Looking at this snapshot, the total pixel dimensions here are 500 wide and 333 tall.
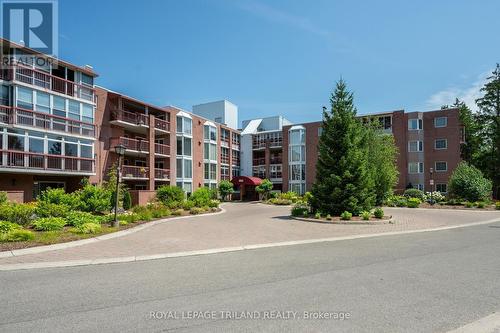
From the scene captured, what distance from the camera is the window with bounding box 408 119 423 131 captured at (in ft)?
140

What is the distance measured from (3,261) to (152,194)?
1889 cm

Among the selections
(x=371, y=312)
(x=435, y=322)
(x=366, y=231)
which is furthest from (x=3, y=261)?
(x=366, y=231)

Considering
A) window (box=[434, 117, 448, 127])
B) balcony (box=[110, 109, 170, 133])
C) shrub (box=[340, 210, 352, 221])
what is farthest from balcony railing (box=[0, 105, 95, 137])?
window (box=[434, 117, 448, 127])

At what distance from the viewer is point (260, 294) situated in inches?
224

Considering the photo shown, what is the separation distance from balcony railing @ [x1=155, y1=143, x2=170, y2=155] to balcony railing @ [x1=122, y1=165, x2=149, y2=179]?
3.13m

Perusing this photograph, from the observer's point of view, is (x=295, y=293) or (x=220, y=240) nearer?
(x=295, y=293)

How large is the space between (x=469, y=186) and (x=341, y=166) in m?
19.6

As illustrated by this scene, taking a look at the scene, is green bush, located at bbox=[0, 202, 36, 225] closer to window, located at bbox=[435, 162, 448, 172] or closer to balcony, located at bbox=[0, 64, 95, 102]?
balcony, located at bbox=[0, 64, 95, 102]

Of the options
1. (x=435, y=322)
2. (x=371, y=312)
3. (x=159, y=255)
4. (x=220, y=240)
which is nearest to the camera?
(x=435, y=322)

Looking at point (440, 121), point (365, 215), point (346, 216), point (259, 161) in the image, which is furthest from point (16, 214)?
point (440, 121)

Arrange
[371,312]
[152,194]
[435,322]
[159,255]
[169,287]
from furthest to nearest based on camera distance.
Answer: [152,194] < [159,255] < [169,287] < [371,312] < [435,322]

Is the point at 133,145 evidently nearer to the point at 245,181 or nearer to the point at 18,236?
the point at 245,181

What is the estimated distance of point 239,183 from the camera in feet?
153

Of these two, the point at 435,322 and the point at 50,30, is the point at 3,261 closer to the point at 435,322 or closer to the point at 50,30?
the point at 435,322
